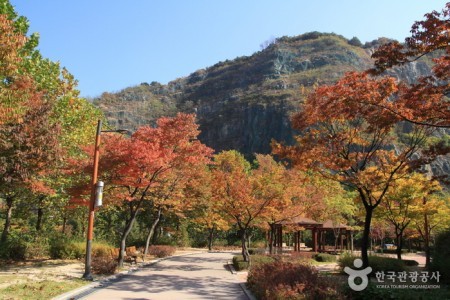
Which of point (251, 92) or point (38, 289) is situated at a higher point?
point (251, 92)

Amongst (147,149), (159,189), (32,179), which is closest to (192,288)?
(147,149)

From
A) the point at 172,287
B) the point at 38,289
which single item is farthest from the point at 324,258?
the point at 38,289

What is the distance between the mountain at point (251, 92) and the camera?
9581 cm

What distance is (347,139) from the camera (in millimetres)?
15188

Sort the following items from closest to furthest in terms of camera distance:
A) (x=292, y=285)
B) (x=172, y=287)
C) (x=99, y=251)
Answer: (x=292, y=285) → (x=172, y=287) → (x=99, y=251)

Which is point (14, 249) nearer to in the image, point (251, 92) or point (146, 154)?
point (146, 154)

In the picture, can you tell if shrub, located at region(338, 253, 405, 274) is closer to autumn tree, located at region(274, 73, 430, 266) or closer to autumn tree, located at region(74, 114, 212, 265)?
autumn tree, located at region(274, 73, 430, 266)

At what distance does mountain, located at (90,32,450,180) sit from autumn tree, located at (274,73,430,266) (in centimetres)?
6784

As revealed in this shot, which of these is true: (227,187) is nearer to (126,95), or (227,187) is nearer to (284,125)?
(284,125)

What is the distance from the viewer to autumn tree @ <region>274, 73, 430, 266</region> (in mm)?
13125

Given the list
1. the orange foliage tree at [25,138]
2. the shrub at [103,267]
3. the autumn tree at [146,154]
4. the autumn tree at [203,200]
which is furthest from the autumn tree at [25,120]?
the autumn tree at [203,200]

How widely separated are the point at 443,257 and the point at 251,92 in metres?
107

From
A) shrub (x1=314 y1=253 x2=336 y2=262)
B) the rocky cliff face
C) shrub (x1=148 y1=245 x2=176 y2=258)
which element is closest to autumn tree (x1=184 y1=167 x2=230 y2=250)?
shrub (x1=148 y1=245 x2=176 y2=258)

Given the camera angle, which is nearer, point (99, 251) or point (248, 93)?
point (99, 251)
